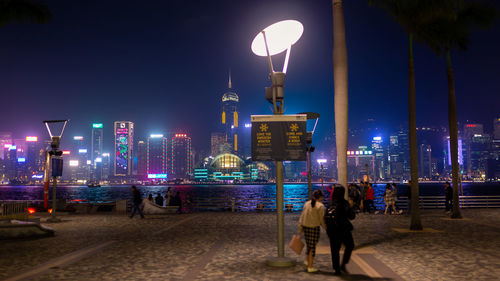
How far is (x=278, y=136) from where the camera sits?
908 cm

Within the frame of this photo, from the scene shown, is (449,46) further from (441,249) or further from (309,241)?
(309,241)

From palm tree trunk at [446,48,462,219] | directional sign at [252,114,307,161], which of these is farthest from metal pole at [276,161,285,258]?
palm tree trunk at [446,48,462,219]

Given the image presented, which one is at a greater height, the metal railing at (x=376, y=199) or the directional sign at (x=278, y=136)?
the directional sign at (x=278, y=136)

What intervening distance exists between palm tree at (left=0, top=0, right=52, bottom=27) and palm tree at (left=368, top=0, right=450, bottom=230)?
15.3 meters

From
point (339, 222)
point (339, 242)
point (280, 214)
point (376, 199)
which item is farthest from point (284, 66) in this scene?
point (376, 199)

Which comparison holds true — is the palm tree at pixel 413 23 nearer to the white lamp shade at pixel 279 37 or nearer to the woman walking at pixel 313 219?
the white lamp shade at pixel 279 37

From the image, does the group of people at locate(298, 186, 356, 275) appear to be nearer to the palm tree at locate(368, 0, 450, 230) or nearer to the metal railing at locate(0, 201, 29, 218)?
the palm tree at locate(368, 0, 450, 230)

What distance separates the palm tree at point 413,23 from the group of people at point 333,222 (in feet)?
29.2

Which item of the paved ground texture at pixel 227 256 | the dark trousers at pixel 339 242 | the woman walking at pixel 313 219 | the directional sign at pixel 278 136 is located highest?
the directional sign at pixel 278 136

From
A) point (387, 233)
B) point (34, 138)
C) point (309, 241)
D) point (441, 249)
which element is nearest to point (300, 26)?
point (309, 241)

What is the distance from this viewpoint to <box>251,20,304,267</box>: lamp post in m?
9.09

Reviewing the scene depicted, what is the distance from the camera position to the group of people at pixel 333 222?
7.91 metres

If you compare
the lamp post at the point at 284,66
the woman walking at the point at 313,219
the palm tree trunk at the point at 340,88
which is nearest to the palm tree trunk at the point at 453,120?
the palm tree trunk at the point at 340,88

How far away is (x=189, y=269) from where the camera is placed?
866 centimetres
